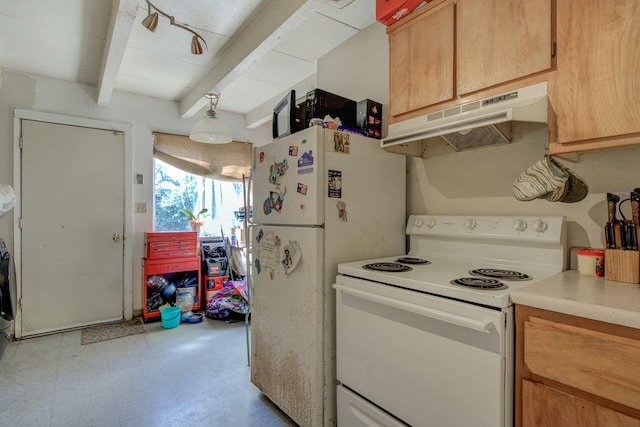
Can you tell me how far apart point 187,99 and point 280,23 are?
6.90 feet

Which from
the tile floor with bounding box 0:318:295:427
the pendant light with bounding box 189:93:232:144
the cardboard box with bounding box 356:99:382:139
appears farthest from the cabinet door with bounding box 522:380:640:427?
the pendant light with bounding box 189:93:232:144

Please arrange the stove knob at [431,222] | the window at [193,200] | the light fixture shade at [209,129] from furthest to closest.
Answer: the window at [193,200] < the light fixture shade at [209,129] < the stove knob at [431,222]

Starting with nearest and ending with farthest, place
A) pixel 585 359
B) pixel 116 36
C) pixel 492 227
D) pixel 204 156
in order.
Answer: pixel 585 359, pixel 492 227, pixel 116 36, pixel 204 156

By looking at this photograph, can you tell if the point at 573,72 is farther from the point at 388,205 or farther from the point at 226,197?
the point at 226,197

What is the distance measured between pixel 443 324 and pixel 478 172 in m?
1.00

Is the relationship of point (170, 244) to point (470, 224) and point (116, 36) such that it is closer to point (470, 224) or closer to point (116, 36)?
point (116, 36)

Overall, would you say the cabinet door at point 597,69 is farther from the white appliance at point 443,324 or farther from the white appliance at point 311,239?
the white appliance at point 311,239

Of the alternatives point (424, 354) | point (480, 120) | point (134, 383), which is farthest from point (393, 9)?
point (134, 383)

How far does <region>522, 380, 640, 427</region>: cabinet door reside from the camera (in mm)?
863

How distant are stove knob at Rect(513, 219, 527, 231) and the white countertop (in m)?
0.33

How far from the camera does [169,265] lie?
12.1ft

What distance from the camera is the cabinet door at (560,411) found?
0.86m

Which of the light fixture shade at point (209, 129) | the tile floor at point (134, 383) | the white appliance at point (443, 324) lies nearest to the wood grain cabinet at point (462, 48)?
the white appliance at point (443, 324)

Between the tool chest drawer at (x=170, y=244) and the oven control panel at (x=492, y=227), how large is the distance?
279 cm
